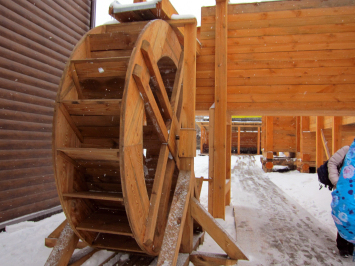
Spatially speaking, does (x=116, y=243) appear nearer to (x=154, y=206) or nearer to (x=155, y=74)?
(x=154, y=206)

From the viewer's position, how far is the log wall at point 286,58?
14.5 feet

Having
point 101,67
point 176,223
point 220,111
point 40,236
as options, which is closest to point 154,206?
point 176,223

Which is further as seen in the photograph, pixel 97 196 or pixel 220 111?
pixel 220 111

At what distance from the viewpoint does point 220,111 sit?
463cm

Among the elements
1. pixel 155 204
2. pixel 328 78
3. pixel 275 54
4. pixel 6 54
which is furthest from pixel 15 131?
pixel 328 78

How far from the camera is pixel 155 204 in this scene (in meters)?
2.45

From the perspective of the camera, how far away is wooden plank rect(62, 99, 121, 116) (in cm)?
221

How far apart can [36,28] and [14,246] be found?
12.1ft

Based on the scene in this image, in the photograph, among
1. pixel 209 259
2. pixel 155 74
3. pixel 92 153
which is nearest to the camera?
pixel 92 153

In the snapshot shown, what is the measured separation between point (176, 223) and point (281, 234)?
248 cm

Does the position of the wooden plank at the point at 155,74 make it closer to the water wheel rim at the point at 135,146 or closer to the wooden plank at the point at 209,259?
the water wheel rim at the point at 135,146

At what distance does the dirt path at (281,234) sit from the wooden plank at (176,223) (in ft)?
4.14

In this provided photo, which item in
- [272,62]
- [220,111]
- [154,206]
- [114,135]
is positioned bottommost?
[154,206]

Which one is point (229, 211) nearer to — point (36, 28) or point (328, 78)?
point (328, 78)
